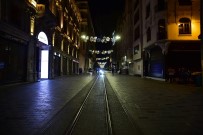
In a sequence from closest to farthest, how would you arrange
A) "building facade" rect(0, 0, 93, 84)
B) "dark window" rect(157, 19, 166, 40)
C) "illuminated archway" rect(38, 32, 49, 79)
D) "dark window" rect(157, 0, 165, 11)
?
"building facade" rect(0, 0, 93, 84) → "dark window" rect(157, 19, 166, 40) → "dark window" rect(157, 0, 165, 11) → "illuminated archway" rect(38, 32, 49, 79)

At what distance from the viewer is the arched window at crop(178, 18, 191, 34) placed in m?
30.9

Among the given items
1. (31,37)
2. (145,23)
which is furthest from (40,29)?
(145,23)

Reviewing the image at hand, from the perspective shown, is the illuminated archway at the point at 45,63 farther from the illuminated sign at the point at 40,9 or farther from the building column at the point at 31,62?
the building column at the point at 31,62

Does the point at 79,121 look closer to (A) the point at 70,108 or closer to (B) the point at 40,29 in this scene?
(A) the point at 70,108

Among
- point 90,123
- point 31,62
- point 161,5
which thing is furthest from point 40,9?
point 90,123

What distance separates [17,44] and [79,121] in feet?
53.8

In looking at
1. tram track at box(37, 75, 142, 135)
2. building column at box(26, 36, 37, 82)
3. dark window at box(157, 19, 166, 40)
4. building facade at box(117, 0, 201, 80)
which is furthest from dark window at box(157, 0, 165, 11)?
tram track at box(37, 75, 142, 135)

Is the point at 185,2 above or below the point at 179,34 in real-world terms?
above

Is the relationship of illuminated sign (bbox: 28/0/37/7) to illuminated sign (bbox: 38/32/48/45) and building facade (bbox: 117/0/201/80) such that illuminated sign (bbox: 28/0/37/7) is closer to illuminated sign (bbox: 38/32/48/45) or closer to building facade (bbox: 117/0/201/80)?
illuminated sign (bbox: 38/32/48/45)

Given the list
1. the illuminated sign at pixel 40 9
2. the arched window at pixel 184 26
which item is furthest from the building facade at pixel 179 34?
the illuminated sign at pixel 40 9

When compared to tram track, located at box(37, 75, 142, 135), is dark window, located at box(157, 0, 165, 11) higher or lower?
higher

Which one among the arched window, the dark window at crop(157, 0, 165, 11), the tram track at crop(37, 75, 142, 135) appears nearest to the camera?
the tram track at crop(37, 75, 142, 135)

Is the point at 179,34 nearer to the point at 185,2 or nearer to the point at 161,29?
the point at 161,29

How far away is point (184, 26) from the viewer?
31000mm
